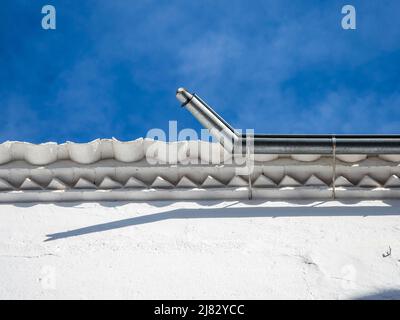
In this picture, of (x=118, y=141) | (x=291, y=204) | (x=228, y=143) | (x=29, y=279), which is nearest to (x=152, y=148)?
(x=118, y=141)

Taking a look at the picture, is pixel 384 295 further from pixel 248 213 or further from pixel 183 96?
pixel 183 96

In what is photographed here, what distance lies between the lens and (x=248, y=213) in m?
4.57

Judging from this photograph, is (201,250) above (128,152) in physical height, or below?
below

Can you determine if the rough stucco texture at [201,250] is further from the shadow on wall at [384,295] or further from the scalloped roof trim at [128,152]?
the scalloped roof trim at [128,152]

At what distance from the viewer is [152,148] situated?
5.09 meters

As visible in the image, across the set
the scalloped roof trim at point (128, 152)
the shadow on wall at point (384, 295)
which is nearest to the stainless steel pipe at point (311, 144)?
the scalloped roof trim at point (128, 152)

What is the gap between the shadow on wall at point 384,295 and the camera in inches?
137

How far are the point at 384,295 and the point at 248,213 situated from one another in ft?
4.24

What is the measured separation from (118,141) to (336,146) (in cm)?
165

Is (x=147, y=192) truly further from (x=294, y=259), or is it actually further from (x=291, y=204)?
(x=294, y=259)

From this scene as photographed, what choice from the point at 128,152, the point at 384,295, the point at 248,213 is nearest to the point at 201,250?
the point at 248,213

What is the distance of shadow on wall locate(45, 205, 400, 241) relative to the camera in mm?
4477

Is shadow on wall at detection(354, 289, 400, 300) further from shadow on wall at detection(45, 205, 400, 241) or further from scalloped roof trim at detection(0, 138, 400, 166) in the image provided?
scalloped roof trim at detection(0, 138, 400, 166)

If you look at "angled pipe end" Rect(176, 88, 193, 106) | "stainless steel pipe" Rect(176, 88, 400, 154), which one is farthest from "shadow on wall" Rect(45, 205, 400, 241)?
"angled pipe end" Rect(176, 88, 193, 106)
